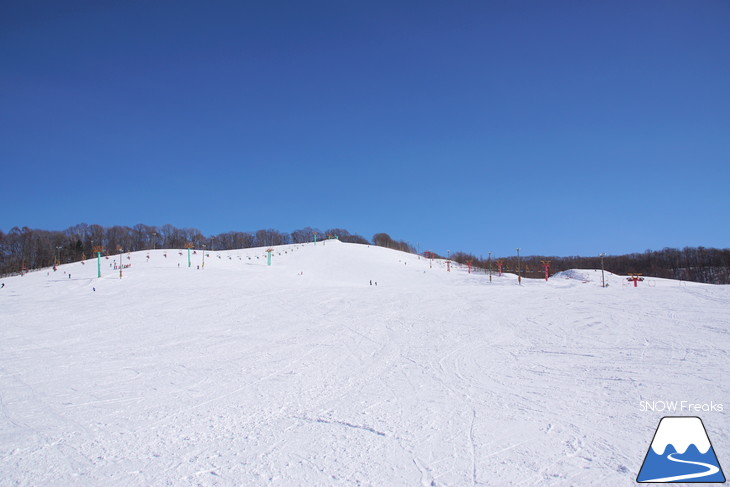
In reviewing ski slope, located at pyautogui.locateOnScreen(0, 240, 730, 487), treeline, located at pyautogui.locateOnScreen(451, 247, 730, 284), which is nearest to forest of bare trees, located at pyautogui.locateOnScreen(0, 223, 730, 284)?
treeline, located at pyautogui.locateOnScreen(451, 247, 730, 284)

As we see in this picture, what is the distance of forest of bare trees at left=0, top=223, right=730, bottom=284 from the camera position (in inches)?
2773

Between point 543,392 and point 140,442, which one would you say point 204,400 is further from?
point 543,392

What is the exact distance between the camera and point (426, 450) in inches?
195

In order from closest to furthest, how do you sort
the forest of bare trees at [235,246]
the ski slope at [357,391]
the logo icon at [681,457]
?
the logo icon at [681,457], the ski slope at [357,391], the forest of bare trees at [235,246]

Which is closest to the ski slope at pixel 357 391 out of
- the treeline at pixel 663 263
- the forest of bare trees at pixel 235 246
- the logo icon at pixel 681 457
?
the logo icon at pixel 681 457

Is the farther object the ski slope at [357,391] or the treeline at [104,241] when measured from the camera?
the treeline at [104,241]

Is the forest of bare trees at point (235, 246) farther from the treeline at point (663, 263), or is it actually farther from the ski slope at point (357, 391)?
the ski slope at point (357, 391)

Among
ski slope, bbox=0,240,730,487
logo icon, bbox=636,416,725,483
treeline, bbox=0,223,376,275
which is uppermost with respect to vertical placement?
treeline, bbox=0,223,376,275

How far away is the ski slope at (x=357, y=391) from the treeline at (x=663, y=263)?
58.9 meters

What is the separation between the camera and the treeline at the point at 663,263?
7276 cm

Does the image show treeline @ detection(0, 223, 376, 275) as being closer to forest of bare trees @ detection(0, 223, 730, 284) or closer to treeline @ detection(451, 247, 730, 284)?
forest of bare trees @ detection(0, 223, 730, 284)

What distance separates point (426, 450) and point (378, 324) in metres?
9.58

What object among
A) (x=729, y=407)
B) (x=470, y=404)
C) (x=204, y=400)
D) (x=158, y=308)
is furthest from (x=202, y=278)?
(x=729, y=407)

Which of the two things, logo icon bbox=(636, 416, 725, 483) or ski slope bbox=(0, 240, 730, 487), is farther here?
ski slope bbox=(0, 240, 730, 487)
